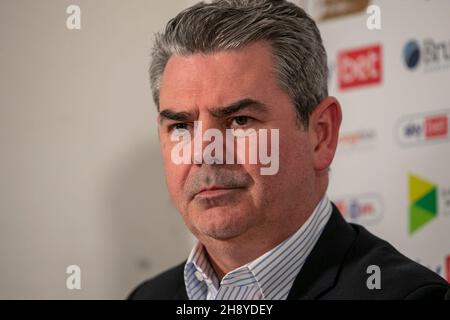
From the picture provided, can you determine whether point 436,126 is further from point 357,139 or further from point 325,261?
point 325,261

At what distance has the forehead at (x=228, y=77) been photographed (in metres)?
1.67

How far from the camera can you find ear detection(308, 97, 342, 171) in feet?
5.82

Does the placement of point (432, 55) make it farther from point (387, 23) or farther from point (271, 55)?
point (271, 55)

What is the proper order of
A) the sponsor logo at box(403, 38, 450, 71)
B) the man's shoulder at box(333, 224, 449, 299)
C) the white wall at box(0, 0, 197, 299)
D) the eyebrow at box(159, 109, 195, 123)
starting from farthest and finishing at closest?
the white wall at box(0, 0, 197, 299), the sponsor logo at box(403, 38, 450, 71), the eyebrow at box(159, 109, 195, 123), the man's shoulder at box(333, 224, 449, 299)

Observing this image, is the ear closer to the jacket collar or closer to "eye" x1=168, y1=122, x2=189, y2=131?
the jacket collar

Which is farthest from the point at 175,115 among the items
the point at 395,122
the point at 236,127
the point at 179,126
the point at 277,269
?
the point at 395,122

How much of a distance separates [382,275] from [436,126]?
18.5 inches

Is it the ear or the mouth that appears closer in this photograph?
the mouth

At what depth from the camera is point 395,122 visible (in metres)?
2.02

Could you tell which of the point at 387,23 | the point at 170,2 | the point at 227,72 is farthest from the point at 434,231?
the point at 170,2

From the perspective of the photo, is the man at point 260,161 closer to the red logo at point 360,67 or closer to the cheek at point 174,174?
the cheek at point 174,174

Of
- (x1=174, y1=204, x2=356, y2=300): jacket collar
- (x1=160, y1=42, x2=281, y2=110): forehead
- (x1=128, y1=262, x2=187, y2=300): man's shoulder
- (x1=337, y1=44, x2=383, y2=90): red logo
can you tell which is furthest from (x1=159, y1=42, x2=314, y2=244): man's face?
(x1=337, y1=44, x2=383, y2=90): red logo

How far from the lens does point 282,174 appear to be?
1.71m

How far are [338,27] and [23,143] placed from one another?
0.97 m
